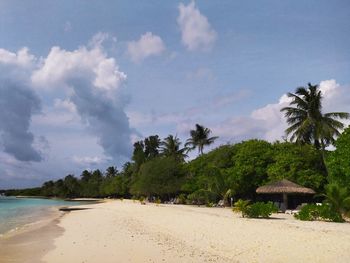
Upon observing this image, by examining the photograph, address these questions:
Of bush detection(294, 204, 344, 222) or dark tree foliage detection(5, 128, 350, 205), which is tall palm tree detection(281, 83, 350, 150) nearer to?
dark tree foliage detection(5, 128, 350, 205)

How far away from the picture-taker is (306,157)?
109 ft

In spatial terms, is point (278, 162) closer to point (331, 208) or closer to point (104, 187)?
point (331, 208)

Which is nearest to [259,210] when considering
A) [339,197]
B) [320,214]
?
[320,214]

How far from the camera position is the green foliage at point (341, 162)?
823 inches

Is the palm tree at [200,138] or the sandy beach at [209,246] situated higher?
the palm tree at [200,138]

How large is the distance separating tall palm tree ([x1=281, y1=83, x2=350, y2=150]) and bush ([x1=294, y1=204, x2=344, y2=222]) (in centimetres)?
1385

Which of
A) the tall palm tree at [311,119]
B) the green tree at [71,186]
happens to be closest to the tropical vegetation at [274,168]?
the tall palm tree at [311,119]

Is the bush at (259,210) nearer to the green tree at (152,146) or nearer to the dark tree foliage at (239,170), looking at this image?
the dark tree foliage at (239,170)

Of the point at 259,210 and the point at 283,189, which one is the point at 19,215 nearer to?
the point at 283,189

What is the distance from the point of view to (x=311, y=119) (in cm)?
3234

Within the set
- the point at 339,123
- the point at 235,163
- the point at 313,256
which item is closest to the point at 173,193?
the point at 235,163

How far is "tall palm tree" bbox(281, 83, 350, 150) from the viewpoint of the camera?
3177 cm

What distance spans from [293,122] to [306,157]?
315 centimetres

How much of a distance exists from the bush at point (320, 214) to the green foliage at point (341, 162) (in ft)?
9.01
